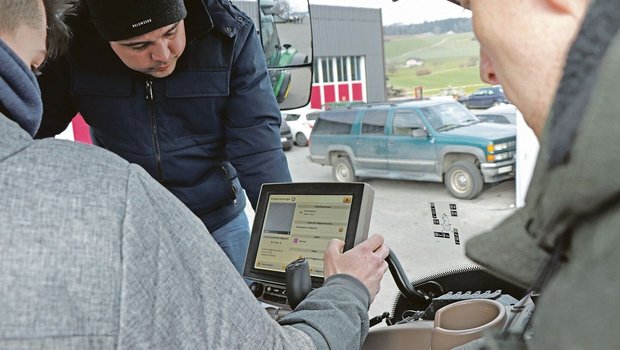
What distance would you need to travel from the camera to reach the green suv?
13.2 feet

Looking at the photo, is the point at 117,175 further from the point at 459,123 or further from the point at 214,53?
the point at 459,123

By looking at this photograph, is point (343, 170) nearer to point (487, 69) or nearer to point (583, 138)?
point (487, 69)

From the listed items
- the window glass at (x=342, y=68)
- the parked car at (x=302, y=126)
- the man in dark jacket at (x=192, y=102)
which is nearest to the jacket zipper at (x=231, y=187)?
the man in dark jacket at (x=192, y=102)

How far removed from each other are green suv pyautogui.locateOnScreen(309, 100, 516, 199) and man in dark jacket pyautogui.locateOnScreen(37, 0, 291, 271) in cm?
187

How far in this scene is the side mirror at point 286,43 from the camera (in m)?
1.82

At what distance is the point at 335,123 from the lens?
4.91 m

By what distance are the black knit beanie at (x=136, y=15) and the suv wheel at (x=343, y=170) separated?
86.2 inches

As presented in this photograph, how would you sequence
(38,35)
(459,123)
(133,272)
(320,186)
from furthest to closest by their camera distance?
(459,123)
(320,186)
(38,35)
(133,272)

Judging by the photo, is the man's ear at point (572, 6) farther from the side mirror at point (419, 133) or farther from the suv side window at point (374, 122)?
the side mirror at point (419, 133)

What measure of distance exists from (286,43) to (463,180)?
1.98 m

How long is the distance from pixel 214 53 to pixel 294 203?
0.54 meters

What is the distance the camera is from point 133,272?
57 centimetres

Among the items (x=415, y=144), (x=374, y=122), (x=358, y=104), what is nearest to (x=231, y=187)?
(x=415, y=144)

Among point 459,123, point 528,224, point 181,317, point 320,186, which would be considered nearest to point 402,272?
point 320,186
